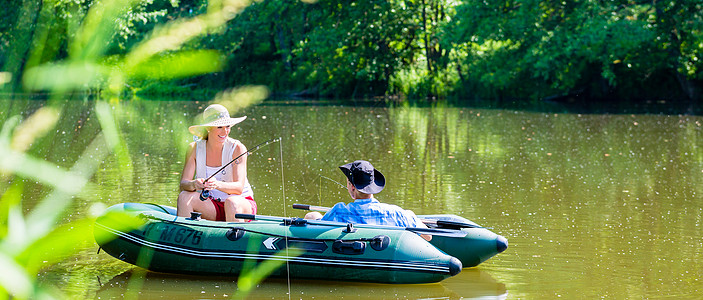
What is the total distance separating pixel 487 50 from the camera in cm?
3262

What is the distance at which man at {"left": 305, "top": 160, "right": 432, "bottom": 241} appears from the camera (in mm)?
5465

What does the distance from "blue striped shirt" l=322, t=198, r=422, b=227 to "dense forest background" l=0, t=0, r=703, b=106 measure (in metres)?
15.1

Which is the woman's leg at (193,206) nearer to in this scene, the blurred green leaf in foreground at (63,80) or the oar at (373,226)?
the oar at (373,226)

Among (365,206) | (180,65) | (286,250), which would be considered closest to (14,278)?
(180,65)

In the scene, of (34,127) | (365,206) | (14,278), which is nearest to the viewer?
(14,278)

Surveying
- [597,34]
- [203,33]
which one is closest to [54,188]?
[203,33]

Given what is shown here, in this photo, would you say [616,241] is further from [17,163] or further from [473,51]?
[473,51]

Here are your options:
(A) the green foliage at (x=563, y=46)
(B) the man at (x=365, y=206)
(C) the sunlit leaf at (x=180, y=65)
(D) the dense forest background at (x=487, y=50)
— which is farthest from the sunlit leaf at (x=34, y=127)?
Answer: (A) the green foliage at (x=563, y=46)

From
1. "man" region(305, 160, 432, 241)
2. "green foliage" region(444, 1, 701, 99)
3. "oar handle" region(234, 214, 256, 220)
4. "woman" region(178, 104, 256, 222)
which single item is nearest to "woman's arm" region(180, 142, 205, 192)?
"woman" region(178, 104, 256, 222)

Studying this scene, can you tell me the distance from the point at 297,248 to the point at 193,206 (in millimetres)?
925

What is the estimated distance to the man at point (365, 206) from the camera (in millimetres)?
5465

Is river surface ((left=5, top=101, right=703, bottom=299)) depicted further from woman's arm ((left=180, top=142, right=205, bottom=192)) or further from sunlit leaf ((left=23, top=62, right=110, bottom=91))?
woman's arm ((left=180, top=142, right=205, bottom=192))

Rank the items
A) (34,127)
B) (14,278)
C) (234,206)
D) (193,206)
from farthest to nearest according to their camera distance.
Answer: (193,206) < (234,206) < (34,127) < (14,278)

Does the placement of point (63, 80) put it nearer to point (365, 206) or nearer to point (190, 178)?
point (365, 206)
